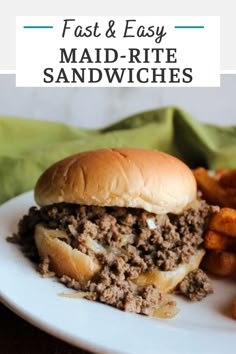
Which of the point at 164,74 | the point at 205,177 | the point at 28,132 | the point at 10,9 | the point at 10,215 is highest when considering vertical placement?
the point at 10,9

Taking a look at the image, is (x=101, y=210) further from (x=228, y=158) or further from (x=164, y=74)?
(x=164, y=74)

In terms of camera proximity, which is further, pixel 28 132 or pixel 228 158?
pixel 28 132

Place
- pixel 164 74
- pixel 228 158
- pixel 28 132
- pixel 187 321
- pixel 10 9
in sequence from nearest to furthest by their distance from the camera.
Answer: pixel 187 321
pixel 228 158
pixel 28 132
pixel 10 9
pixel 164 74

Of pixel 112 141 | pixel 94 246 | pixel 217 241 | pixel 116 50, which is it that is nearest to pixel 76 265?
pixel 94 246

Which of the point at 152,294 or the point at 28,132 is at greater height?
the point at 28,132

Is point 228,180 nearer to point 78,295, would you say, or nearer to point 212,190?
point 212,190

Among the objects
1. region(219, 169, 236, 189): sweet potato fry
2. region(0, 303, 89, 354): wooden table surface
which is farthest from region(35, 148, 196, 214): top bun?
region(0, 303, 89, 354): wooden table surface

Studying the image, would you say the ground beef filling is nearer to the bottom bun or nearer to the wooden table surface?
the bottom bun

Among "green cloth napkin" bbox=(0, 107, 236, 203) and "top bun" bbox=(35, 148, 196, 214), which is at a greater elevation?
"green cloth napkin" bbox=(0, 107, 236, 203)

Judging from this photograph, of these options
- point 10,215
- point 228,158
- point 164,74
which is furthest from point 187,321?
point 164,74
